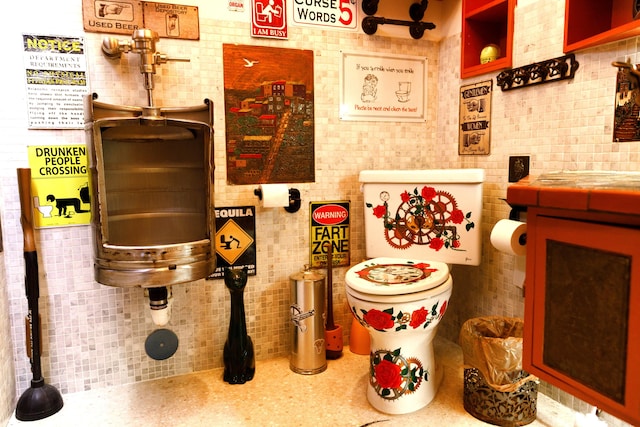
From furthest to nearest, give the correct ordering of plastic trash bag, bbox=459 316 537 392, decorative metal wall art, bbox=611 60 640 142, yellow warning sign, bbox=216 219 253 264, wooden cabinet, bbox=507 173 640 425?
yellow warning sign, bbox=216 219 253 264 < plastic trash bag, bbox=459 316 537 392 < decorative metal wall art, bbox=611 60 640 142 < wooden cabinet, bbox=507 173 640 425

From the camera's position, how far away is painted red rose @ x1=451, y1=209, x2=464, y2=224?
201 cm

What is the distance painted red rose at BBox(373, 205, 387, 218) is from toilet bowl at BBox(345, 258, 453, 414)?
0.36 m

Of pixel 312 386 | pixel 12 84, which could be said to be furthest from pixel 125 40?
pixel 312 386

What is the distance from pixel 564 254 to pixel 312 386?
1343 mm

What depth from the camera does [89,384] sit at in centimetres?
199

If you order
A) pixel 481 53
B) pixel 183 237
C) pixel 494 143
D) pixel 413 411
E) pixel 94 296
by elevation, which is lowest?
pixel 413 411

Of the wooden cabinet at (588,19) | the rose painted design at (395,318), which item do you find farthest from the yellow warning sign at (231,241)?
the wooden cabinet at (588,19)

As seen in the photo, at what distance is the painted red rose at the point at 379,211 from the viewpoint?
217 cm

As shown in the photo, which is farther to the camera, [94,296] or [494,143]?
[494,143]

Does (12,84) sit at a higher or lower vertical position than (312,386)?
higher

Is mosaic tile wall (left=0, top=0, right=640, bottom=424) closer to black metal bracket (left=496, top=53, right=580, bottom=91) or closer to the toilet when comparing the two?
black metal bracket (left=496, top=53, right=580, bottom=91)

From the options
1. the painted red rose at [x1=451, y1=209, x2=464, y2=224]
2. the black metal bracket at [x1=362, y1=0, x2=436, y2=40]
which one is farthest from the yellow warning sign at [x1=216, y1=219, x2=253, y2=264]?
the black metal bracket at [x1=362, y1=0, x2=436, y2=40]

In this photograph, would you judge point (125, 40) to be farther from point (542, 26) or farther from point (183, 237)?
point (542, 26)

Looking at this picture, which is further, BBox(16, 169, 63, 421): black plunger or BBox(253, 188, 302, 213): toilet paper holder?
BBox(253, 188, 302, 213): toilet paper holder
